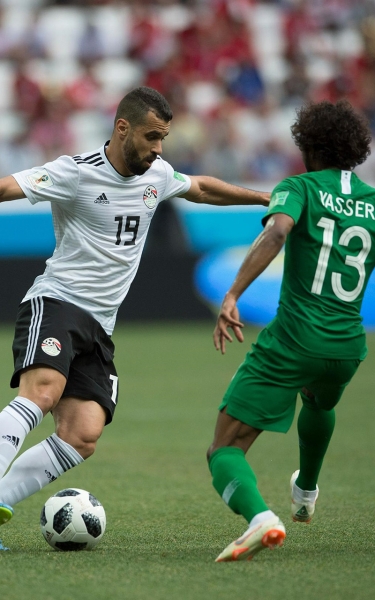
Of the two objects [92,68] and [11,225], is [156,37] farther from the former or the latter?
[11,225]

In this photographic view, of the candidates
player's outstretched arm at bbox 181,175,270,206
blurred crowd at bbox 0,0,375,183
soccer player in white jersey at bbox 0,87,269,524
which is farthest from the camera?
blurred crowd at bbox 0,0,375,183

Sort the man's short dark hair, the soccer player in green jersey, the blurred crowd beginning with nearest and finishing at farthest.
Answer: the soccer player in green jersey < the man's short dark hair < the blurred crowd

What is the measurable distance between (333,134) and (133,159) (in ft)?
3.11

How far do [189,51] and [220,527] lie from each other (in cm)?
1324

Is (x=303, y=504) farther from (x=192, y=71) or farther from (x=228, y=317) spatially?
(x=192, y=71)

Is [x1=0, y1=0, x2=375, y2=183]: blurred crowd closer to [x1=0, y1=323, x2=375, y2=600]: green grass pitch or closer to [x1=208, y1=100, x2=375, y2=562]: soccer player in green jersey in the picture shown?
[x1=0, y1=323, x2=375, y2=600]: green grass pitch

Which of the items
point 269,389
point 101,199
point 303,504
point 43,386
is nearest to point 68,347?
point 43,386

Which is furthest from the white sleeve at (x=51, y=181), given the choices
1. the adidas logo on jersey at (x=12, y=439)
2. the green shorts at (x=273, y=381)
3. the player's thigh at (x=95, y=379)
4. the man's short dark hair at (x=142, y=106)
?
Result: the green shorts at (x=273, y=381)

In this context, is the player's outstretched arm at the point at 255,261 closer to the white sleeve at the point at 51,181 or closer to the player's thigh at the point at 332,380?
the player's thigh at the point at 332,380

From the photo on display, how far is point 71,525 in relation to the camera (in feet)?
14.1

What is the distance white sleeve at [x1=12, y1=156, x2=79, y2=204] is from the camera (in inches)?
170

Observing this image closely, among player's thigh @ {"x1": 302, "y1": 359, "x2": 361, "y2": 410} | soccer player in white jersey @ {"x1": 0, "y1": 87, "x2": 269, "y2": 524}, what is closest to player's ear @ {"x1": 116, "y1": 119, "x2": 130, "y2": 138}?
soccer player in white jersey @ {"x1": 0, "y1": 87, "x2": 269, "y2": 524}

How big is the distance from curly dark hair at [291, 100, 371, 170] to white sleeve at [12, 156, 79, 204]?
1.04m

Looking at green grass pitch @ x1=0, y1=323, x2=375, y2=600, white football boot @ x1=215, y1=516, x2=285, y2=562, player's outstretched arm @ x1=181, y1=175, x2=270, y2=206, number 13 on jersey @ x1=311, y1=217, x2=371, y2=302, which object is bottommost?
green grass pitch @ x1=0, y1=323, x2=375, y2=600
